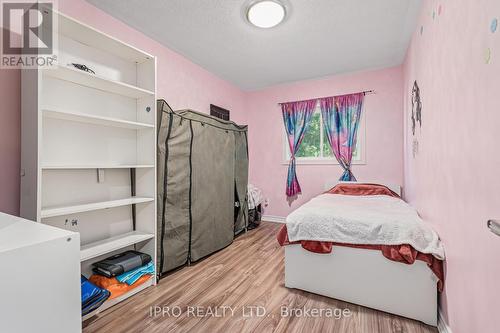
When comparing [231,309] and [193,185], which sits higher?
[193,185]

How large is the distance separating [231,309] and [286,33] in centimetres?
266

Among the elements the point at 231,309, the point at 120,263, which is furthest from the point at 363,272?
the point at 120,263

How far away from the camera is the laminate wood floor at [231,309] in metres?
1.53

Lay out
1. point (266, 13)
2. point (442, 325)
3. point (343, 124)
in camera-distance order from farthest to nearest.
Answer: point (343, 124) → point (266, 13) → point (442, 325)

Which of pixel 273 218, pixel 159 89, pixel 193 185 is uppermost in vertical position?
pixel 159 89

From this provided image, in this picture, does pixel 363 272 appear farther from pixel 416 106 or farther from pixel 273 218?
pixel 273 218

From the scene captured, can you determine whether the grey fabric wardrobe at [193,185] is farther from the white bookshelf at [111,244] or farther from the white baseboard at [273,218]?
the white baseboard at [273,218]

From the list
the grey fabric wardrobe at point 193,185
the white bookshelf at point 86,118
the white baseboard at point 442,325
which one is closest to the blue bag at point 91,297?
the grey fabric wardrobe at point 193,185

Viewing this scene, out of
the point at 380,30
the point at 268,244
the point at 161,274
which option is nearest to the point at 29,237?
the point at 161,274

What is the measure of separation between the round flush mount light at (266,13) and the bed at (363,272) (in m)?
1.82

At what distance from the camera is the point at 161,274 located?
2.17 m

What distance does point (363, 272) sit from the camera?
1727 mm

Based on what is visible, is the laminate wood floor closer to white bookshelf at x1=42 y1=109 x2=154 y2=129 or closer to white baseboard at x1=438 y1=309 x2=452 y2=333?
white baseboard at x1=438 y1=309 x2=452 y2=333

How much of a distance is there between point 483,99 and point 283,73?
3.00 m
